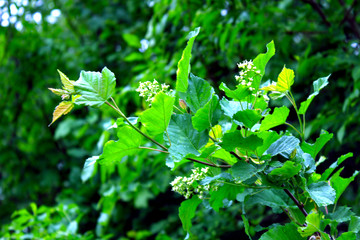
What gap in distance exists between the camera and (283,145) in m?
0.56

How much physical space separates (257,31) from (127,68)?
3.86 ft

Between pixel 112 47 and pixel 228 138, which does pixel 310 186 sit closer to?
pixel 228 138

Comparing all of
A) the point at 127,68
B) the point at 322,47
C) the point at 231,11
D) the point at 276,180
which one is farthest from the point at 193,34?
the point at 127,68

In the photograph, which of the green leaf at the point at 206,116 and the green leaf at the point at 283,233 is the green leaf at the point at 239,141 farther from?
the green leaf at the point at 283,233

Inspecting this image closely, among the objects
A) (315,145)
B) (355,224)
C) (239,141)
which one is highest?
(239,141)

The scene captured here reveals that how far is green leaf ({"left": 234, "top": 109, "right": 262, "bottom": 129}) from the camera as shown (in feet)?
1.68

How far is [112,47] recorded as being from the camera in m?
2.64

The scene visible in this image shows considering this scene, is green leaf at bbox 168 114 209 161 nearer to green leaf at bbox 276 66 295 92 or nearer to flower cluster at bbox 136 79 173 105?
flower cluster at bbox 136 79 173 105

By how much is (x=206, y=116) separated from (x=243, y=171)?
0.32ft

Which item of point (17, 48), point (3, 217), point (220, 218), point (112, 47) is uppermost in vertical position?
point (17, 48)

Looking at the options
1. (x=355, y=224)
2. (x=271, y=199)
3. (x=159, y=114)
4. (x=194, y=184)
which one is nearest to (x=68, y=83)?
(x=159, y=114)

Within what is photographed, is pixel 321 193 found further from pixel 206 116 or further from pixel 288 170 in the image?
pixel 206 116

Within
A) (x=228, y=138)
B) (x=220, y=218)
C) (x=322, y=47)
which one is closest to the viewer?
(x=228, y=138)

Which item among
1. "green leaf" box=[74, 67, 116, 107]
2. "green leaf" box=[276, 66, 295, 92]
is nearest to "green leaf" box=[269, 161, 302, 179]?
"green leaf" box=[276, 66, 295, 92]
